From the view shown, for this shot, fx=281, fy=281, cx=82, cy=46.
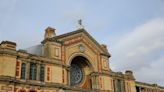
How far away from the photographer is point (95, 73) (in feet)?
145

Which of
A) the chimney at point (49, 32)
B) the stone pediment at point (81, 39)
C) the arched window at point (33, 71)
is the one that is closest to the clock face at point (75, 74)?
the stone pediment at point (81, 39)

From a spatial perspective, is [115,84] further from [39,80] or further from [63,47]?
[39,80]

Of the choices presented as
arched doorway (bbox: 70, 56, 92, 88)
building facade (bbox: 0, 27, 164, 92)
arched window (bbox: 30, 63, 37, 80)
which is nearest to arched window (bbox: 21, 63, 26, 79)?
building facade (bbox: 0, 27, 164, 92)

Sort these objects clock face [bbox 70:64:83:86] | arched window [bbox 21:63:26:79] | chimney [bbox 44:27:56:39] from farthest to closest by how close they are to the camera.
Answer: clock face [bbox 70:64:83:86], chimney [bbox 44:27:56:39], arched window [bbox 21:63:26:79]

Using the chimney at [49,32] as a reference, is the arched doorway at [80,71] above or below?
below

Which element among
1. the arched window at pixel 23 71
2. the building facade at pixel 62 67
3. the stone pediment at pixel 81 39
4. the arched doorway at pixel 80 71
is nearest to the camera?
the building facade at pixel 62 67

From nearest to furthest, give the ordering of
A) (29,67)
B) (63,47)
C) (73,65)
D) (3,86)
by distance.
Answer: (3,86) < (29,67) < (63,47) < (73,65)

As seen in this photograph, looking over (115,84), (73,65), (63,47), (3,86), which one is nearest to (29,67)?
(3,86)

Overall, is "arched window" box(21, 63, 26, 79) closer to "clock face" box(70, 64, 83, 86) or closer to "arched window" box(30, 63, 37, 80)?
"arched window" box(30, 63, 37, 80)

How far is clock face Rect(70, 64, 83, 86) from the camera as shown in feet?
139

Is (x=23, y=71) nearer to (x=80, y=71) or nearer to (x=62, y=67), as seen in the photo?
(x=62, y=67)

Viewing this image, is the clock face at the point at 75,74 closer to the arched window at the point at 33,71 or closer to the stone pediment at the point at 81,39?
the stone pediment at the point at 81,39

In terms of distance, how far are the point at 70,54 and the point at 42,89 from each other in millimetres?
7825

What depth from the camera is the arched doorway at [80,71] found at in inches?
1694
